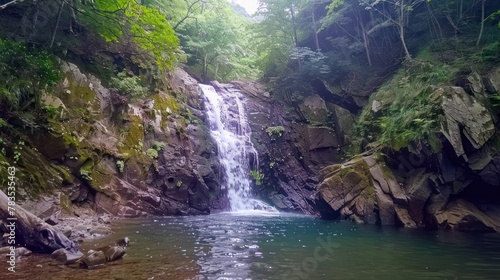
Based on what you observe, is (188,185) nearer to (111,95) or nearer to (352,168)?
(111,95)

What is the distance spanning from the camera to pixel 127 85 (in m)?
17.3

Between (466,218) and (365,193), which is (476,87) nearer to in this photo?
(466,218)

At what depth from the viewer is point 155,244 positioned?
8.73 meters

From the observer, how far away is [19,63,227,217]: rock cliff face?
12797mm

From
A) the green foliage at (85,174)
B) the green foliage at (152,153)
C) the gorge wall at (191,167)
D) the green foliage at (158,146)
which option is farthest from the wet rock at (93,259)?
the green foliage at (158,146)

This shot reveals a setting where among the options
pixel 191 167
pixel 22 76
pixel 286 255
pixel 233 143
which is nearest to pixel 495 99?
pixel 286 255

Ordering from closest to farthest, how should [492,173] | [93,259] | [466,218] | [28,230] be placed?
[93,259], [28,230], [466,218], [492,173]

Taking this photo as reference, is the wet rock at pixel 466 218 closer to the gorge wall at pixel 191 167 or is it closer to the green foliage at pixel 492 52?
the gorge wall at pixel 191 167

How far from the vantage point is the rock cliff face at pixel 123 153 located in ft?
42.0

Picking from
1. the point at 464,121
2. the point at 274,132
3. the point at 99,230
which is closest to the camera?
the point at 99,230

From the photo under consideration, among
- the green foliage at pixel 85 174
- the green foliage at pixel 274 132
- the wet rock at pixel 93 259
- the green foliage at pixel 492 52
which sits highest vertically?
the green foliage at pixel 492 52

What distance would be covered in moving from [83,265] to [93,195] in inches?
324

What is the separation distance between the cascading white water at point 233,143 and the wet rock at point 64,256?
1316 cm

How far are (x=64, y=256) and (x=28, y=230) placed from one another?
120 cm
